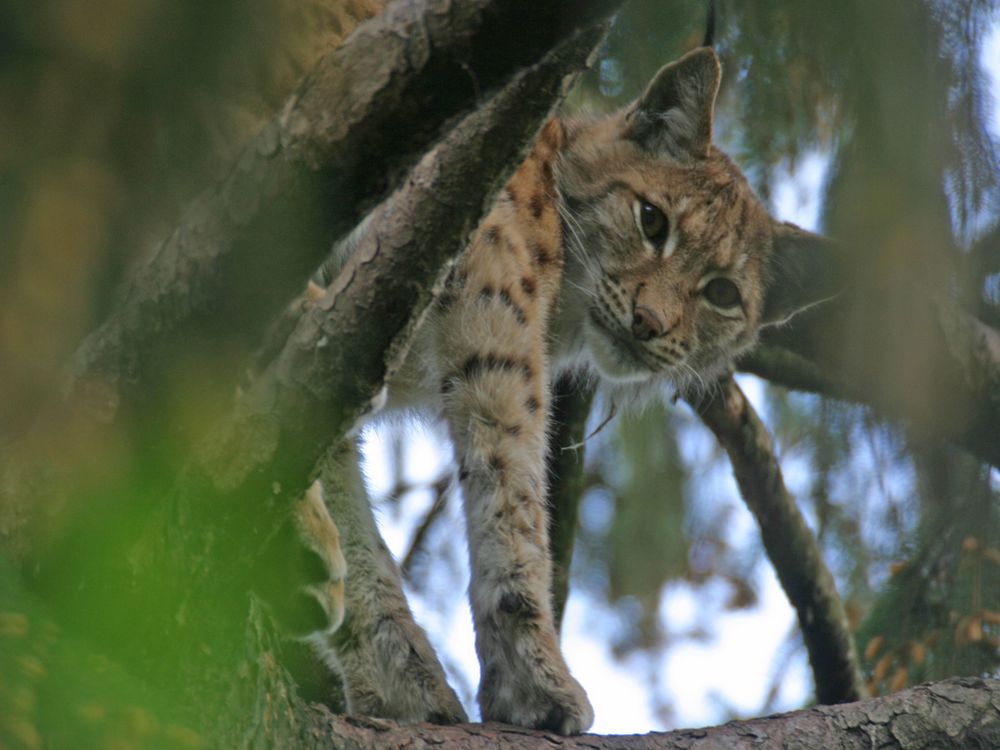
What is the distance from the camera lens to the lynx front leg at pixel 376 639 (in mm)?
3178

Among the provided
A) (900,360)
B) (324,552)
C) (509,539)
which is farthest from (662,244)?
(900,360)

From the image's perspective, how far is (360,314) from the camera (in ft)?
6.08

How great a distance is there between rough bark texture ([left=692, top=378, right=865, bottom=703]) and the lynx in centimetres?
21

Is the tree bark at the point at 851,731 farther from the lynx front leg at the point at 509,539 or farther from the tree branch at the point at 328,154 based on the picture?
the tree branch at the point at 328,154

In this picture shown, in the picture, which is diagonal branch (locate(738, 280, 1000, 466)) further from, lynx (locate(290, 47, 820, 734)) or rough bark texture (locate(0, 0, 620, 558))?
rough bark texture (locate(0, 0, 620, 558))

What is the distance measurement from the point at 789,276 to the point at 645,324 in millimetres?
753

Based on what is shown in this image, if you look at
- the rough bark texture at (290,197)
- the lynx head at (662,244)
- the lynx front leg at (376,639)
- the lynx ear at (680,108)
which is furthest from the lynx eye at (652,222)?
the rough bark texture at (290,197)

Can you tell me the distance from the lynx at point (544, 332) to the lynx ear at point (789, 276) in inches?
0.5

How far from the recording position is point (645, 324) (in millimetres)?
3922

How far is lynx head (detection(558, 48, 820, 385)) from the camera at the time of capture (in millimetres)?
3988

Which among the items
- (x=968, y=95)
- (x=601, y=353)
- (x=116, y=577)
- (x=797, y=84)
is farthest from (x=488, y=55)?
(x=601, y=353)

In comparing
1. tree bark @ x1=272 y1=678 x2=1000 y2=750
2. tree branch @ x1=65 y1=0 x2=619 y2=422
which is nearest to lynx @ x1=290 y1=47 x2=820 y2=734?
tree bark @ x1=272 y1=678 x2=1000 y2=750

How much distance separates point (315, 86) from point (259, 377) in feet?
1.94

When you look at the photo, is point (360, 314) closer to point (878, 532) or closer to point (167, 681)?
point (167, 681)
